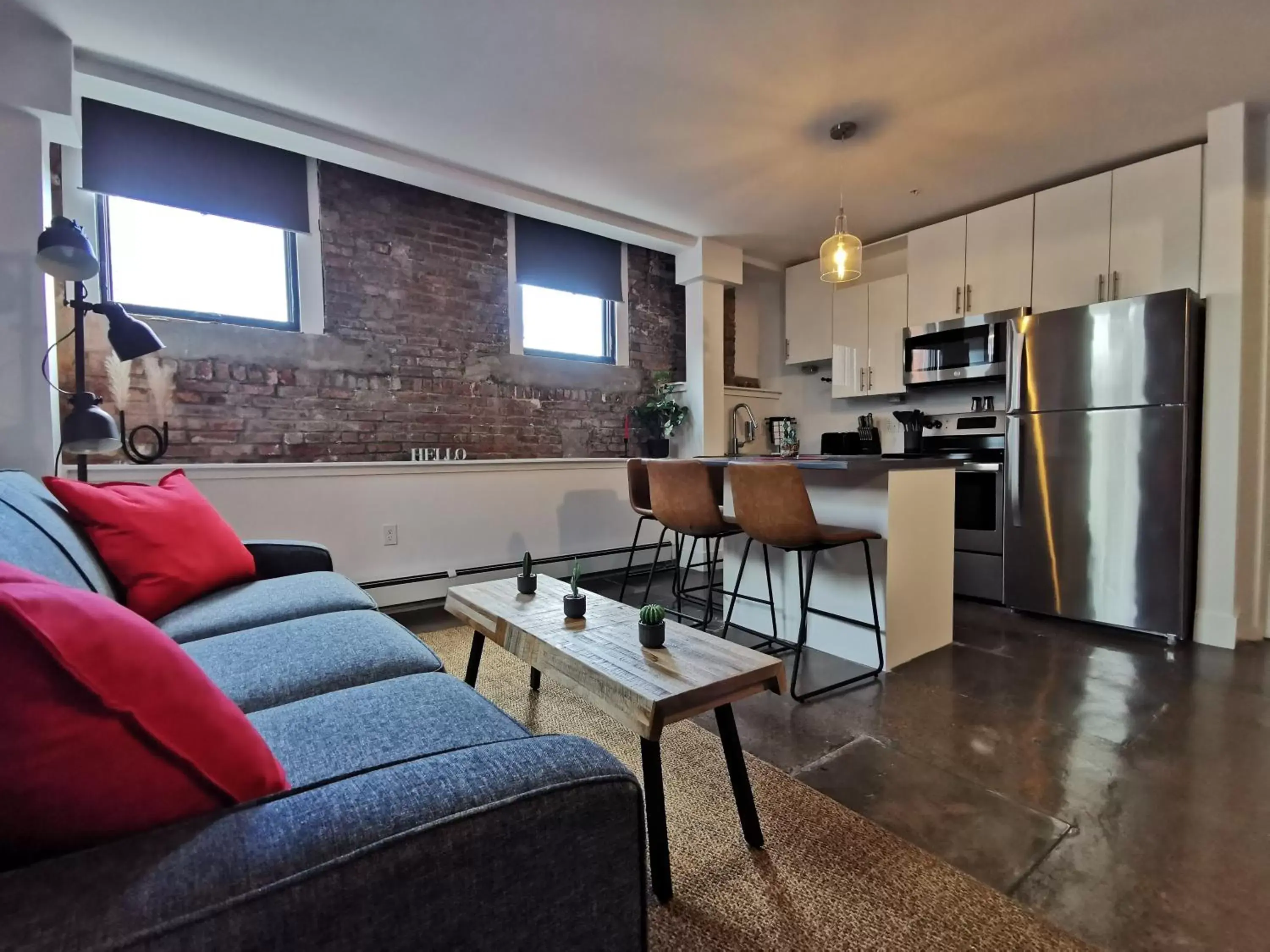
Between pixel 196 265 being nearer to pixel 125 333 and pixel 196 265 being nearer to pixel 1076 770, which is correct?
pixel 125 333

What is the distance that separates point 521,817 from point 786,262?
17.8 feet

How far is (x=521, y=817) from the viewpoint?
2.09ft

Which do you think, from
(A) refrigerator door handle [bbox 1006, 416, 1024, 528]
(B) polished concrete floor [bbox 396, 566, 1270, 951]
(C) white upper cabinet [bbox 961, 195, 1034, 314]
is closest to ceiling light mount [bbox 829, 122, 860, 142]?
(C) white upper cabinet [bbox 961, 195, 1034, 314]

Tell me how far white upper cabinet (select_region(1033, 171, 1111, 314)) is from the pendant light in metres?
1.46

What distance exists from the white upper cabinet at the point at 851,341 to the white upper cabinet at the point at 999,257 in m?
0.79

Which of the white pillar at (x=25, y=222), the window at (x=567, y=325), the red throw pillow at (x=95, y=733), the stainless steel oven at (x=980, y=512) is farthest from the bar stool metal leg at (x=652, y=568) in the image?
the white pillar at (x=25, y=222)

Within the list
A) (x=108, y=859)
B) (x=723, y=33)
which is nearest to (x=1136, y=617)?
(x=723, y=33)

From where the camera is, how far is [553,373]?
14.4 feet

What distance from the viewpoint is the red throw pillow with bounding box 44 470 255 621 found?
5.67ft

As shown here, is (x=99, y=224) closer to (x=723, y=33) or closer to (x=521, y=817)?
(x=723, y=33)

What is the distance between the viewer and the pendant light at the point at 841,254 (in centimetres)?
288

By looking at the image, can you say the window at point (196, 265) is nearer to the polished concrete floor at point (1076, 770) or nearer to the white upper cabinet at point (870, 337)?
the polished concrete floor at point (1076, 770)

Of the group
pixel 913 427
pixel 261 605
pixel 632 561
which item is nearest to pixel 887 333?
pixel 913 427

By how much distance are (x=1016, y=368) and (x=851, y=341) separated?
1.48 m
